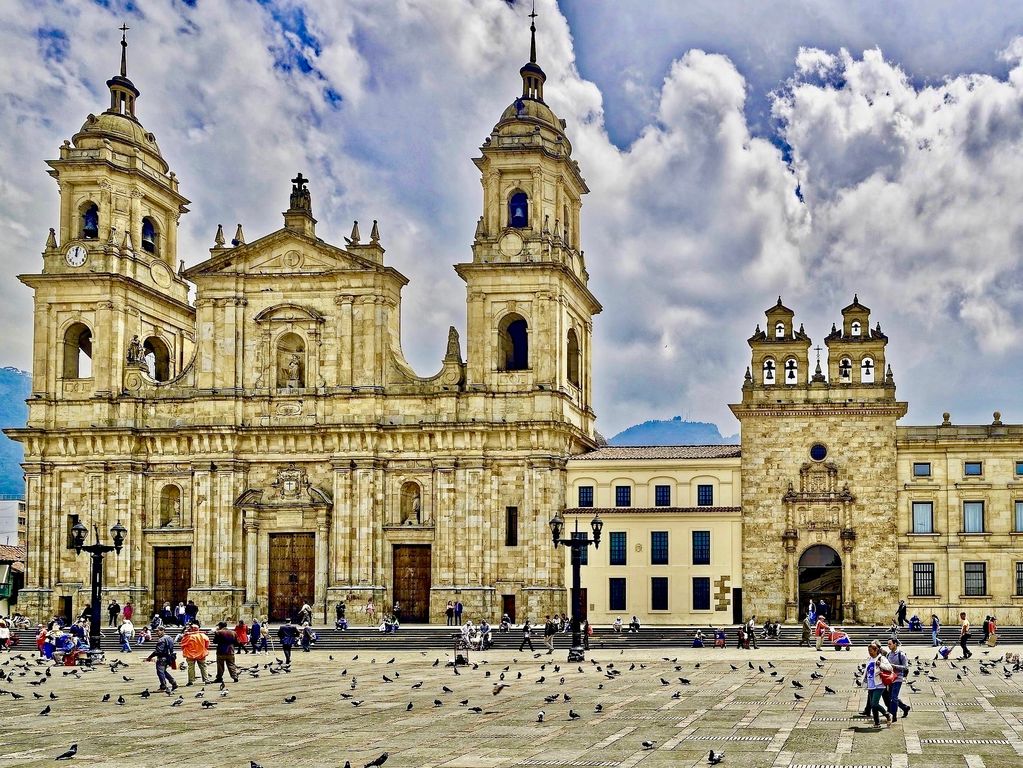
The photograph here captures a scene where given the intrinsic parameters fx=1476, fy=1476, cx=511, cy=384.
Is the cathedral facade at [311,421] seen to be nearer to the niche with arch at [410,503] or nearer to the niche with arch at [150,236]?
the niche with arch at [410,503]

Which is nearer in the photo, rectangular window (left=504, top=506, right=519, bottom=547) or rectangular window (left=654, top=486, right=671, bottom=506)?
rectangular window (left=654, top=486, right=671, bottom=506)

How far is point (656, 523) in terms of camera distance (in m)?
69.4

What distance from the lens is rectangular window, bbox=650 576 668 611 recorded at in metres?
68.9

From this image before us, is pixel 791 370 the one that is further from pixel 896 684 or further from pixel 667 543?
pixel 896 684

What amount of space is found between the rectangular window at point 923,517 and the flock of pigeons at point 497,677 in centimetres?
2087

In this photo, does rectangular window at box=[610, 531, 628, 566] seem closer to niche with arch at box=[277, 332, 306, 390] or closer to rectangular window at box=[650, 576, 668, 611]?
rectangular window at box=[650, 576, 668, 611]

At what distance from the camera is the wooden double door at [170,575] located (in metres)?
73.8

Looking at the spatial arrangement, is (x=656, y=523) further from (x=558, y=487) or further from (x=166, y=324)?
(x=166, y=324)

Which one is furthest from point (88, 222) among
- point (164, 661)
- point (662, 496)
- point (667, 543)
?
point (164, 661)

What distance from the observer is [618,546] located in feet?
229

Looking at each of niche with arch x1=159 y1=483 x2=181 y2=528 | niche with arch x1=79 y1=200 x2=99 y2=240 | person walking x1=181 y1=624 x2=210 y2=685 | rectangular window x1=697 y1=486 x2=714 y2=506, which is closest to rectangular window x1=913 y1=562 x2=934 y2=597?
rectangular window x1=697 y1=486 x2=714 y2=506

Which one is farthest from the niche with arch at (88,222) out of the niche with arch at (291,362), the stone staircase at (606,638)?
the stone staircase at (606,638)

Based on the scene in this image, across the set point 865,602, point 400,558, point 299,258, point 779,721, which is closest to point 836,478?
point 865,602

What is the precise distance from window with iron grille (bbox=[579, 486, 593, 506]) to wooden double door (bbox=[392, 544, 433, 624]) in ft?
25.6
